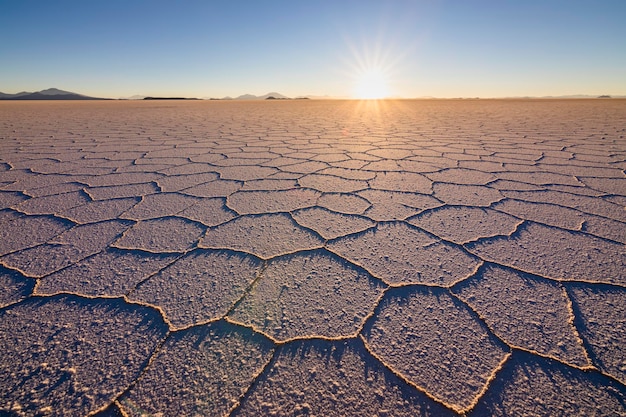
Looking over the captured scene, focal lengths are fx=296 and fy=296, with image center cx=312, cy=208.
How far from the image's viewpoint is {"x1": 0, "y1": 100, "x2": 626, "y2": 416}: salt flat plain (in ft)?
1.88

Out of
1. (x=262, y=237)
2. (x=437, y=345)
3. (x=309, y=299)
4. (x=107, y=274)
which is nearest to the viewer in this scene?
(x=437, y=345)

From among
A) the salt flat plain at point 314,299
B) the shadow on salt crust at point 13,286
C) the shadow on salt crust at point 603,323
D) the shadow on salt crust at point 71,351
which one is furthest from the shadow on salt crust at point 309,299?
the shadow on salt crust at point 13,286

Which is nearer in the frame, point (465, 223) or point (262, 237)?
point (262, 237)

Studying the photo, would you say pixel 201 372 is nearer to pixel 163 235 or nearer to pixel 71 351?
pixel 71 351

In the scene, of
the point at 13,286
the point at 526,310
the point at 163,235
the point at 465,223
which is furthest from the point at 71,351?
the point at 465,223

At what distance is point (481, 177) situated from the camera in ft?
6.26

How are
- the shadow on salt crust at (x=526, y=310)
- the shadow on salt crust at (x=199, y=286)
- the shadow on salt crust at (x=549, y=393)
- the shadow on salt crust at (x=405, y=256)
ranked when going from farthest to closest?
the shadow on salt crust at (x=405, y=256)
the shadow on salt crust at (x=199, y=286)
the shadow on salt crust at (x=526, y=310)
the shadow on salt crust at (x=549, y=393)

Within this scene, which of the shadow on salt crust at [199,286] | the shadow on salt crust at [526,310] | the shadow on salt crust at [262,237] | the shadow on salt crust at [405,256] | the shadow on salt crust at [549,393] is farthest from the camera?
the shadow on salt crust at [262,237]

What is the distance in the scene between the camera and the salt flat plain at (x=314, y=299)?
57 cm

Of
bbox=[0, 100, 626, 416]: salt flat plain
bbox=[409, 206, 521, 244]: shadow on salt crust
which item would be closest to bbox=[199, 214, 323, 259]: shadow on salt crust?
bbox=[0, 100, 626, 416]: salt flat plain

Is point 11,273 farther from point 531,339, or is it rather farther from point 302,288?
point 531,339

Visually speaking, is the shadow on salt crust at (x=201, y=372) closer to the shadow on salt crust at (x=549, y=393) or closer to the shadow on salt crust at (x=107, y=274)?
the shadow on salt crust at (x=107, y=274)

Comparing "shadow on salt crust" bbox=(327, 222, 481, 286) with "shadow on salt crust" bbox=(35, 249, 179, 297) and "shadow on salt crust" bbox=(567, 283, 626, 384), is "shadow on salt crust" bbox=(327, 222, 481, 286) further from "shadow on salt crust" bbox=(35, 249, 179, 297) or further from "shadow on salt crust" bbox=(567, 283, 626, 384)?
"shadow on salt crust" bbox=(35, 249, 179, 297)

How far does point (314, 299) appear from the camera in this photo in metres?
0.81
